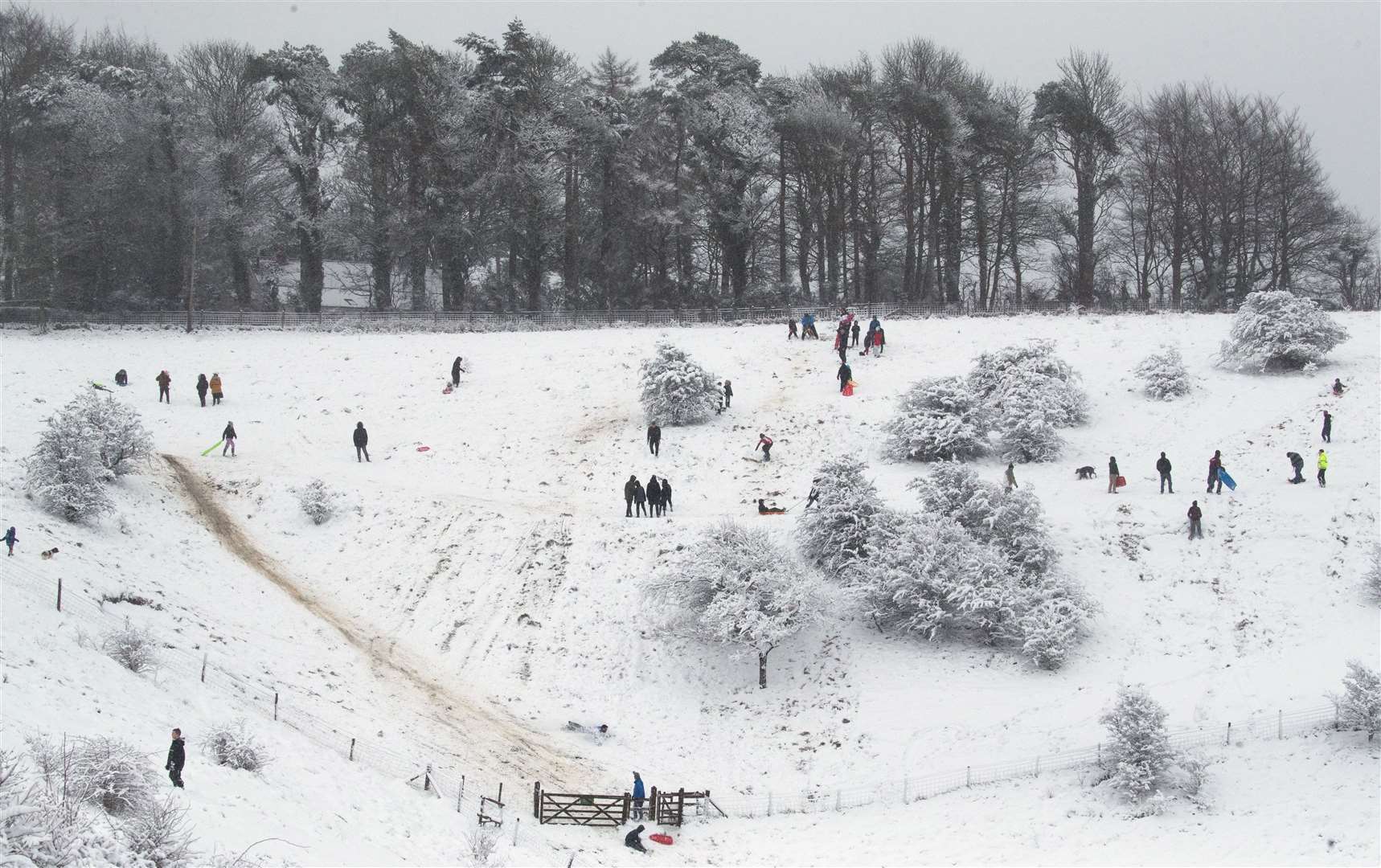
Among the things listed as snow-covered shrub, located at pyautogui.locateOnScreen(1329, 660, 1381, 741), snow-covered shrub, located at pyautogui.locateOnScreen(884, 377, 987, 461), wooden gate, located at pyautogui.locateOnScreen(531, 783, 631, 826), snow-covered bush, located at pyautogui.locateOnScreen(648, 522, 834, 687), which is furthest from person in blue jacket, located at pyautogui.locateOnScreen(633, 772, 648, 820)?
snow-covered shrub, located at pyautogui.locateOnScreen(884, 377, 987, 461)

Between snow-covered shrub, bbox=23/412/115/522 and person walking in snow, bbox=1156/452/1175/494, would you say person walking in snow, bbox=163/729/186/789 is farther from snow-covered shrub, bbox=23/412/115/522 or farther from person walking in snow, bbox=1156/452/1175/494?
person walking in snow, bbox=1156/452/1175/494

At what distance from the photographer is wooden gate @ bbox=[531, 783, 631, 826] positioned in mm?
19062

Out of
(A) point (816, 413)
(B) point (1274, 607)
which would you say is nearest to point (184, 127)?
(A) point (816, 413)

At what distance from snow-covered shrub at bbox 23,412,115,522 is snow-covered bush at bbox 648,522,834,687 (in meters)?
12.4

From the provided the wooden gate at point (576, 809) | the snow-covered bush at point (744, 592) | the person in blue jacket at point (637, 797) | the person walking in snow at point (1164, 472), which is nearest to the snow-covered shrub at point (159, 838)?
the wooden gate at point (576, 809)

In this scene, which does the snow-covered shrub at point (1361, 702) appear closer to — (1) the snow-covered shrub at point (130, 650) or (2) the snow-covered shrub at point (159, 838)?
(2) the snow-covered shrub at point (159, 838)

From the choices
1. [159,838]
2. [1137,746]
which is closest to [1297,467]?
[1137,746]

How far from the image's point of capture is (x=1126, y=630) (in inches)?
967

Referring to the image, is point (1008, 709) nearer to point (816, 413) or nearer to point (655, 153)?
point (816, 413)

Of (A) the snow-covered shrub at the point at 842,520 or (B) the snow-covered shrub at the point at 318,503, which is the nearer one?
(A) the snow-covered shrub at the point at 842,520

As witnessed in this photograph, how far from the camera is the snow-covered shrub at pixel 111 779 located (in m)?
13.0

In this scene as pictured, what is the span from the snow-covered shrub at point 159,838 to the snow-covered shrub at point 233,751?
3360 mm

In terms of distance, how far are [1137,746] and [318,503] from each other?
64.1 ft

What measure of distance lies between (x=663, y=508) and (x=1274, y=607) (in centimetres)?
1396
